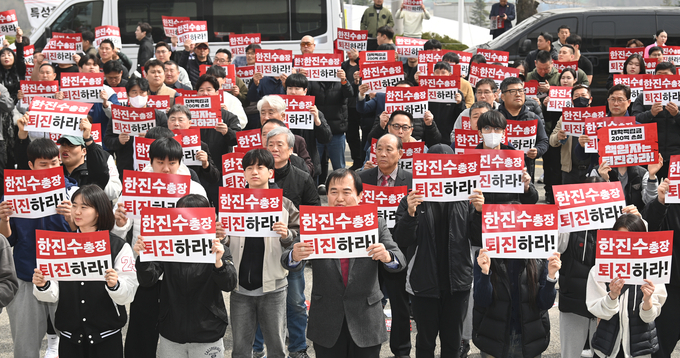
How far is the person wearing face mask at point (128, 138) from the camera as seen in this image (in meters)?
8.23

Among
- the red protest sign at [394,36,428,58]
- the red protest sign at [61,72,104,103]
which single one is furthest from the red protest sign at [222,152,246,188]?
the red protest sign at [394,36,428,58]

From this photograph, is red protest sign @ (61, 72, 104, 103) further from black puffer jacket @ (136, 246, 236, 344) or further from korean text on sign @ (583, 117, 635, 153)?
korean text on sign @ (583, 117, 635, 153)

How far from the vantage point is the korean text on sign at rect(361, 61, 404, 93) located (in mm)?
9797

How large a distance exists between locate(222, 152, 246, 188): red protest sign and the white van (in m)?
8.55

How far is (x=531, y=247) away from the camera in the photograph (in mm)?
5051

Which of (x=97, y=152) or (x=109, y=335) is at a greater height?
(x=97, y=152)

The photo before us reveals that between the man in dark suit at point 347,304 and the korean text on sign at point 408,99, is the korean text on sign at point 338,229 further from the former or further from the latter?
the korean text on sign at point 408,99

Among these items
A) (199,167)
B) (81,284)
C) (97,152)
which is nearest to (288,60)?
(199,167)

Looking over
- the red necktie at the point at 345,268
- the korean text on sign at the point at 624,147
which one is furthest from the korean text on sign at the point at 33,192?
the korean text on sign at the point at 624,147

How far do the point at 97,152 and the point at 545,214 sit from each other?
13.9 feet

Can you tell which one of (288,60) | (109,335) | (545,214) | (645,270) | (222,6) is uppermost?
(222,6)

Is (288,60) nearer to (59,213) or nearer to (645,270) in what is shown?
(59,213)

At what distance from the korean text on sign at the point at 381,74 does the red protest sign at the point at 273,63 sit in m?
1.34

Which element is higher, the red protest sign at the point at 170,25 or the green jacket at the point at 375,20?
the green jacket at the point at 375,20
